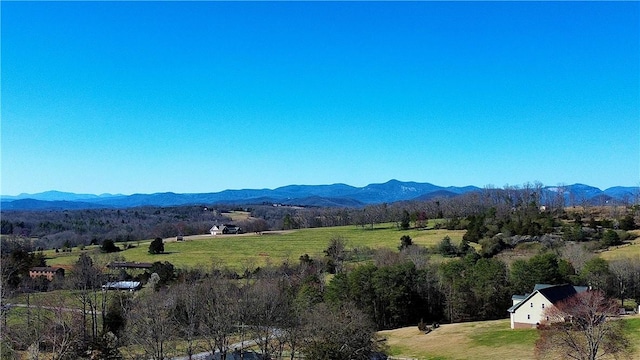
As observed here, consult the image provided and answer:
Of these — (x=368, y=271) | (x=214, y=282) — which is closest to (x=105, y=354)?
(x=214, y=282)

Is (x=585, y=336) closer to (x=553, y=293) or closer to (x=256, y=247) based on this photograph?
(x=553, y=293)

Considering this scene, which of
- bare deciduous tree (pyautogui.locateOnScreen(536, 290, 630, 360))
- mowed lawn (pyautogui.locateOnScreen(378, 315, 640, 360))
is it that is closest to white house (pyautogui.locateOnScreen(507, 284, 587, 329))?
mowed lawn (pyautogui.locateOnScreen(378, 315, 640, 360))

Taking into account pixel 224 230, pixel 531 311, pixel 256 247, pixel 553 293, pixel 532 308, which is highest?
pixel 224 230

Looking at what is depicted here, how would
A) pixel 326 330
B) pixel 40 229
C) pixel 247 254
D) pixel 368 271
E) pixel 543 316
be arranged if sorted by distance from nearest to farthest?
pixel 326 330 < pixel 543 316 < pixel 368 271 < pixel 247 254 < pixel 40 229

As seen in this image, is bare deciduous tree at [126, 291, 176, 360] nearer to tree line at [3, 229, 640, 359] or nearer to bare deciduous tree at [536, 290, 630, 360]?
tree line at [3, 229, 640, 359]

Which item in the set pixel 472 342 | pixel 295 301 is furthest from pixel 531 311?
pixel 295 301

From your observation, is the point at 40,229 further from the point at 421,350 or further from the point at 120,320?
the point at 421,350
